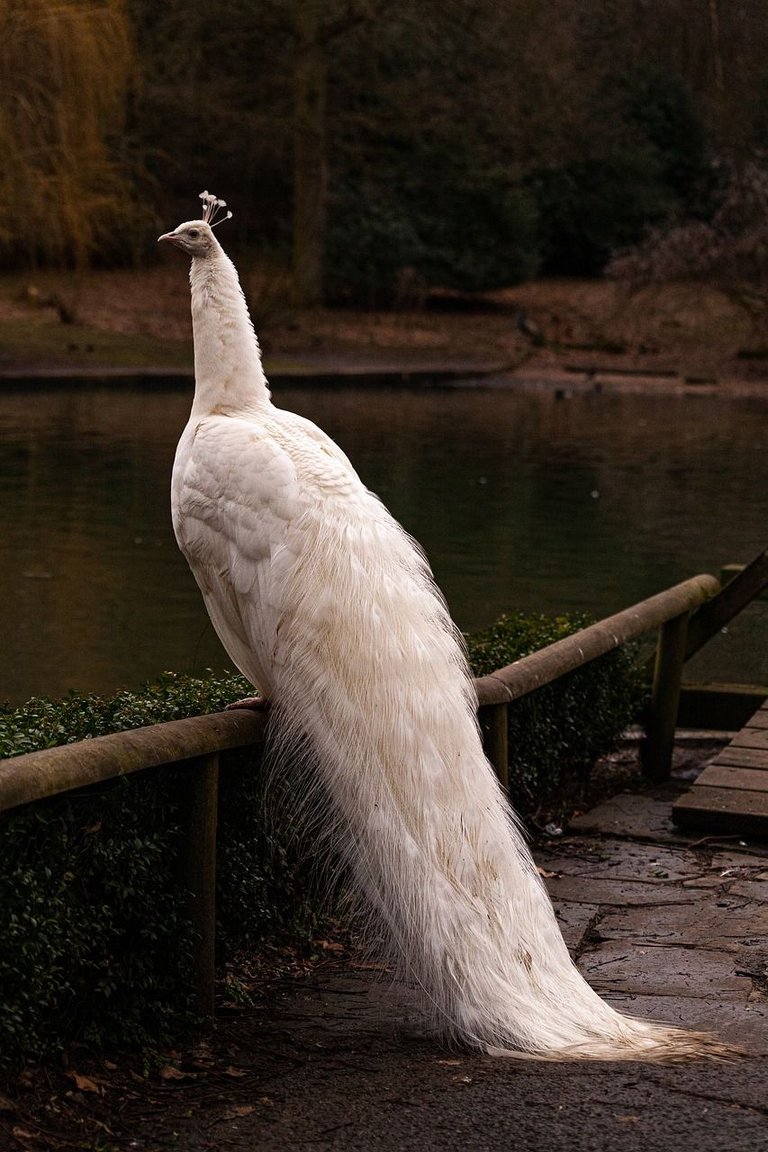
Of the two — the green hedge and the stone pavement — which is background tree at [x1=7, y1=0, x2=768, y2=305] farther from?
the stone pavement

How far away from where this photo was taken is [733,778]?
6.18m

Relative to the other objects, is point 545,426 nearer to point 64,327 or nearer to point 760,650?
point 64,327

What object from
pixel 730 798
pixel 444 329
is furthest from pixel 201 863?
pixel 444 329

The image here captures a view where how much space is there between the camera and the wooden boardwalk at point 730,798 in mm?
5832

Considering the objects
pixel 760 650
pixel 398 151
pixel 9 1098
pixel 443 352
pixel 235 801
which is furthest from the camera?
pixel 398 151

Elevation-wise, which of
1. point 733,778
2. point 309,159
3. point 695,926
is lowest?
point 695,926

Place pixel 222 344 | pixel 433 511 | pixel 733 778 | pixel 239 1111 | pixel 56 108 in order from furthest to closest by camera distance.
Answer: pixel 56 108 → pixel 433 511 → pixel 733 778 → pixel 222 344 → pixel 239 1111

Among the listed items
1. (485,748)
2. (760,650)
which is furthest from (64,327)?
(485,748)

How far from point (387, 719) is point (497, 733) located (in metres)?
1.33

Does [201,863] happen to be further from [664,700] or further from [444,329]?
[444,329]

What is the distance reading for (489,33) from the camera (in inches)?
1394

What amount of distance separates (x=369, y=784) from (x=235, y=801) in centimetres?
59

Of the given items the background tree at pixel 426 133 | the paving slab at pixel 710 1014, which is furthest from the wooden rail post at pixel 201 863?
the background tree at pixel 426 133

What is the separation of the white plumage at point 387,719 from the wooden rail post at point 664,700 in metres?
2.85
